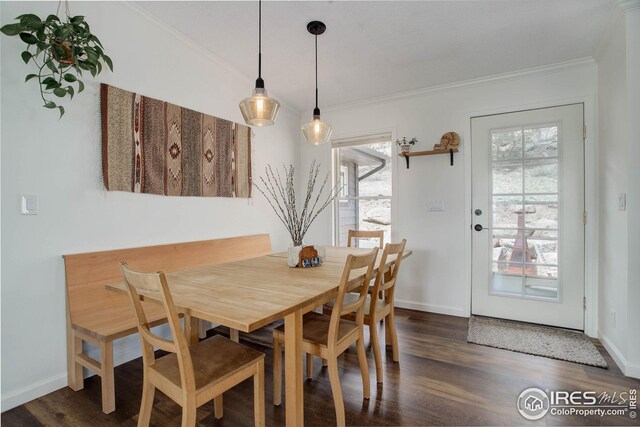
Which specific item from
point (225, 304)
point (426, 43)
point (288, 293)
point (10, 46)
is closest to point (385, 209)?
point (426, 43)

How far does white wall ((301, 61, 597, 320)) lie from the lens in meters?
3.08

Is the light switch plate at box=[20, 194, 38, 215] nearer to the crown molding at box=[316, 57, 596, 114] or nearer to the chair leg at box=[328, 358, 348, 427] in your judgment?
the chair leg at box=[328, 358, 348, 427]

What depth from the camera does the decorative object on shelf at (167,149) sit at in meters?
2.13

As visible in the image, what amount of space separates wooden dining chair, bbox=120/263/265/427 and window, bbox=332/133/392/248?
262 centimetres

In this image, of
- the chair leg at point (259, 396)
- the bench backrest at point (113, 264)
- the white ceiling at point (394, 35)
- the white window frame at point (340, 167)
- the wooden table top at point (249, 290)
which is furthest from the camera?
the white window frame at point (340, 167)

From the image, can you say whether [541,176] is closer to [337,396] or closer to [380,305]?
[380,305]

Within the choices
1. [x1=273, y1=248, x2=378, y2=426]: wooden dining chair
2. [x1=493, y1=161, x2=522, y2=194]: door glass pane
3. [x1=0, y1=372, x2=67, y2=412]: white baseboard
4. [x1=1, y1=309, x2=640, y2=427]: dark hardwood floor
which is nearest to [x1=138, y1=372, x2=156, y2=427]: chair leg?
[x1=1, y1=309, x2=640, y2=427]: dark hardwood floor

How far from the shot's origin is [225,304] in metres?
1.22

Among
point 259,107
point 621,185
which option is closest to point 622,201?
point 621,185

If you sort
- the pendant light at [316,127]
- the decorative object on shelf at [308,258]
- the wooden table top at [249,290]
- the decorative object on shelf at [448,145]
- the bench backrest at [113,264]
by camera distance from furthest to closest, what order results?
the decorative object on shelf at [448,145]
the pendant light at [316,127]
the decorative object on shelf at [308,258]
the bench backrest at [113,264]
the wooden table top at [249,290]

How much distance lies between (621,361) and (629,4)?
2.34 metres

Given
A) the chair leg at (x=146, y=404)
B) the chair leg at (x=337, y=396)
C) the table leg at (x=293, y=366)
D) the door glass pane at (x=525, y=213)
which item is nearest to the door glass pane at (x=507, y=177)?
the door glass pane at (x=525, y=213)

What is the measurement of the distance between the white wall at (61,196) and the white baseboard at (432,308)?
2390 millimetres

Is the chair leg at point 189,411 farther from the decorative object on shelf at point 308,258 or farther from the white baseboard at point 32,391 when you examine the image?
the white baseboard at point 32,391
